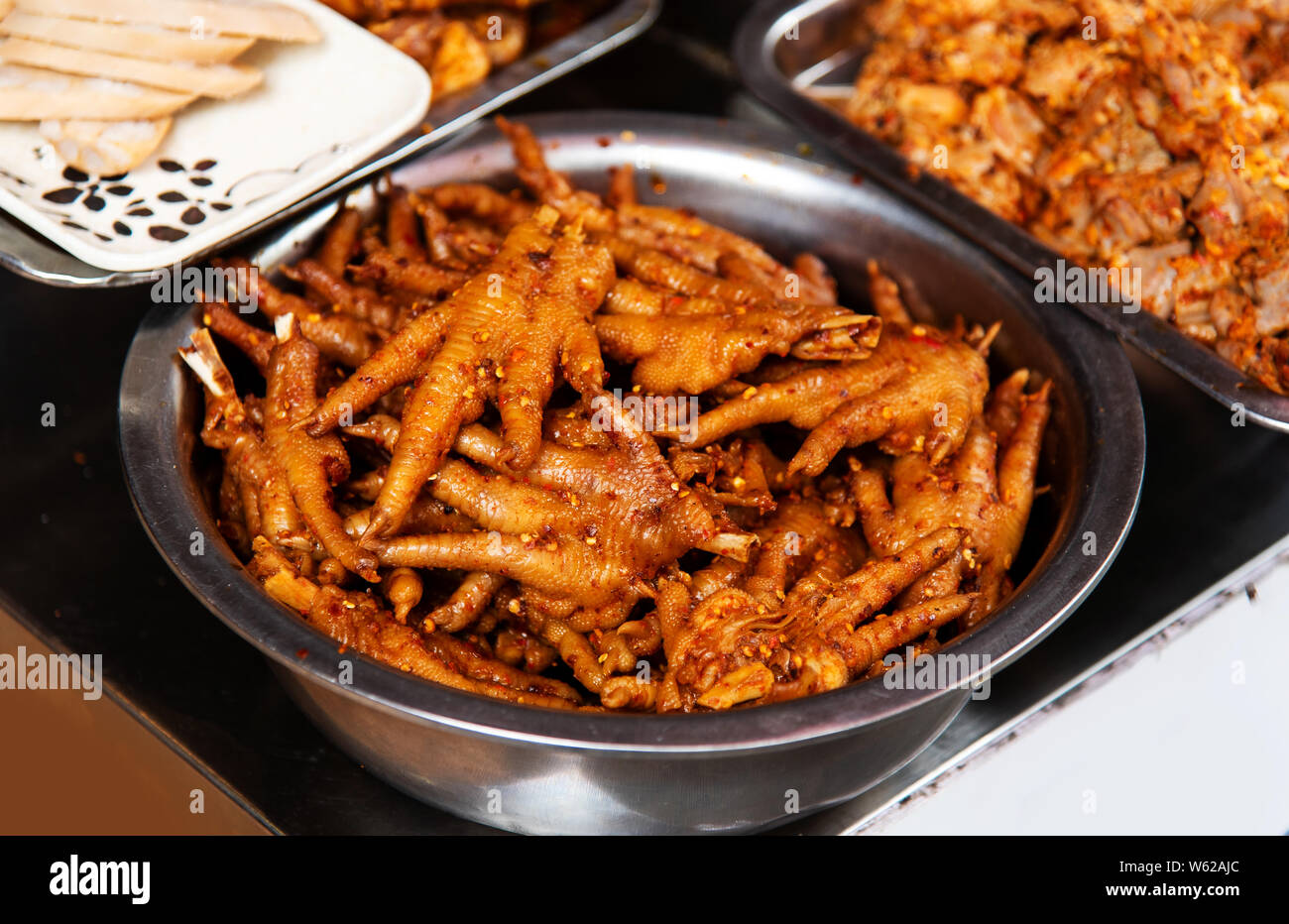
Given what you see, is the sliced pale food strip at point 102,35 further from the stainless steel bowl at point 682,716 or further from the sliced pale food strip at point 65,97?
the stainless steel bowl at point 682,716

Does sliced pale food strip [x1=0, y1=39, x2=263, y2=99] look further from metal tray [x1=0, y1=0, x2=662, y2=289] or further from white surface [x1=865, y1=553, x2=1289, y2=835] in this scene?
white surface [x1=865, y1=553, x2=1289, y2=835]

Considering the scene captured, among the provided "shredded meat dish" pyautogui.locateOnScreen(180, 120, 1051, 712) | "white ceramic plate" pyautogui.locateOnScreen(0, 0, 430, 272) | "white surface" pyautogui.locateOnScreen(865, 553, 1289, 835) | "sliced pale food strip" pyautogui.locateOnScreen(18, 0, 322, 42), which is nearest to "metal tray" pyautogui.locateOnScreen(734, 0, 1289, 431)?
"shredded meat dish" pyautogui.locateOnScreen(180, 120, 1051, 712)

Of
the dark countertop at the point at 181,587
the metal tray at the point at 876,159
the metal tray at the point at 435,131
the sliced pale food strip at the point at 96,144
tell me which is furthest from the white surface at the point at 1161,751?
the sliced pale food strip at the point at 96,144

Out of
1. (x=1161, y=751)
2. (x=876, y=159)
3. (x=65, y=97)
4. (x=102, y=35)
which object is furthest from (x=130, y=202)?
(x=1161, y=751)

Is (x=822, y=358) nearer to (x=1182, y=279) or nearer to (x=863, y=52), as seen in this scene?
(x=1182, y=279)
